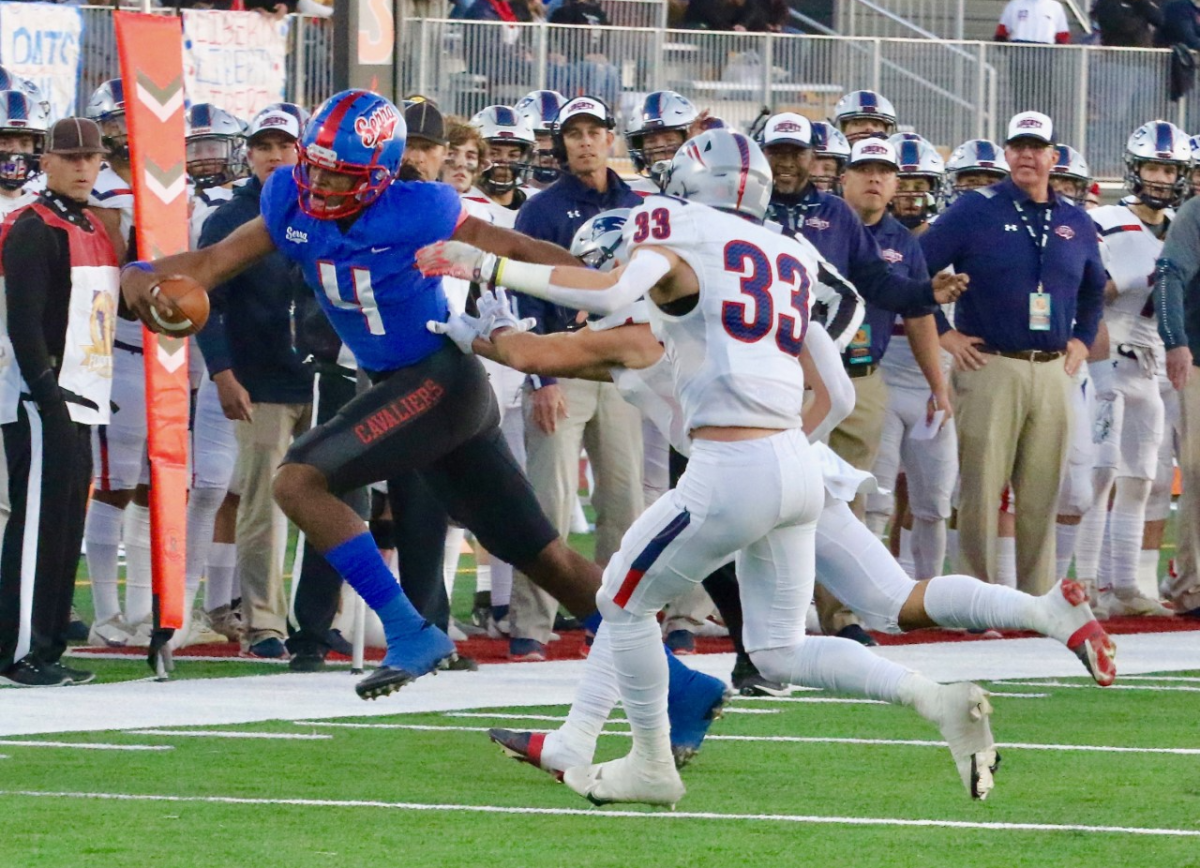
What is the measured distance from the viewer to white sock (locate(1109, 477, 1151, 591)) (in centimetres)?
1130

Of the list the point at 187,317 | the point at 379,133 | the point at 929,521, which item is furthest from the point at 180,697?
the point at 929,521

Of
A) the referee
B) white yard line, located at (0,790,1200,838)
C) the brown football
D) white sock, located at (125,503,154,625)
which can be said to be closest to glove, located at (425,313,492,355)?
the brown football

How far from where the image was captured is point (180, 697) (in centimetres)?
823

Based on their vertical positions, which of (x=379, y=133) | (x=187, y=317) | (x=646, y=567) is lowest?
(x=646, y=567)

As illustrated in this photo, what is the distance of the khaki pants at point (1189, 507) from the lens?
11180mm

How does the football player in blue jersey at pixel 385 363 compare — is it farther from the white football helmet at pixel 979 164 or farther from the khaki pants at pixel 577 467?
the white football helmet at pixel 979 164

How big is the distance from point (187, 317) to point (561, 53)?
10.6 m

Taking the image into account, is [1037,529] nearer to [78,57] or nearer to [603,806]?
[603,806]

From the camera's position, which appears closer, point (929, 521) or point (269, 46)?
point (929, 521)

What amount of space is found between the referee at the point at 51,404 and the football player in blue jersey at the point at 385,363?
4.86 feet

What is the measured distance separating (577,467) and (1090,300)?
2.45 meters

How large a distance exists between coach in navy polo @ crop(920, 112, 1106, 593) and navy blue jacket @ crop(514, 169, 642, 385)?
1.59m

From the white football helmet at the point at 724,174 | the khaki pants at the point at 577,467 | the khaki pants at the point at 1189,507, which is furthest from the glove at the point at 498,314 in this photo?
the khaki pants at the point at 1189,507

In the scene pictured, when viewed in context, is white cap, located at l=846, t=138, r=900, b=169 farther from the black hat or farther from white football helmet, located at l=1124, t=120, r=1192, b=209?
the black hat
